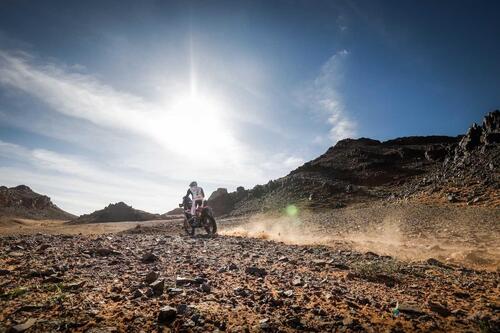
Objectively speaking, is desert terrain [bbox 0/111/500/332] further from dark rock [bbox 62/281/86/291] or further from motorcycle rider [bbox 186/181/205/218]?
motorcycle rider [bbox 186/181/205/218]

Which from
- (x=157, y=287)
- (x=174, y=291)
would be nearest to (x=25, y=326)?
(x=157, y=287)

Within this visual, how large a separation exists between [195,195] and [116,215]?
121 ft

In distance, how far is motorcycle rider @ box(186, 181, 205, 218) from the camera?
18.8m

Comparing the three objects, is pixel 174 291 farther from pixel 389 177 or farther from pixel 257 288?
pixel 389 177

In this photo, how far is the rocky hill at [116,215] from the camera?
49350 mm

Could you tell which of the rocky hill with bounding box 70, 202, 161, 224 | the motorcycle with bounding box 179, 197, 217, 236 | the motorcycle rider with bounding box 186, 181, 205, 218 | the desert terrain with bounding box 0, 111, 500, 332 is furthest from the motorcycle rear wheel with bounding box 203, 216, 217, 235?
the rocky hill with bounding box 70, 202, 161, 224

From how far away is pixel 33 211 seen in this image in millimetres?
63281

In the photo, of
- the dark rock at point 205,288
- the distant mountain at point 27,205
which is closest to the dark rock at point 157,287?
the dark rock at point 205,288

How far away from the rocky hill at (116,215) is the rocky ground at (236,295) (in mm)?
43666

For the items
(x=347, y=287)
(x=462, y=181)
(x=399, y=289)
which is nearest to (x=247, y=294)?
(x=347, y=287)

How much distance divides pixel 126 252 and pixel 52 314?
17.8 feet

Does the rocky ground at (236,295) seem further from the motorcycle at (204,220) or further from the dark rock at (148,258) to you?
the motorcycle at (204,220)

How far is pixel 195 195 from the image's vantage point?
62.0ft

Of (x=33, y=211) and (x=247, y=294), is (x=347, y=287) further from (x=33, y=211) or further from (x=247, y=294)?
(x=33, y=211)
